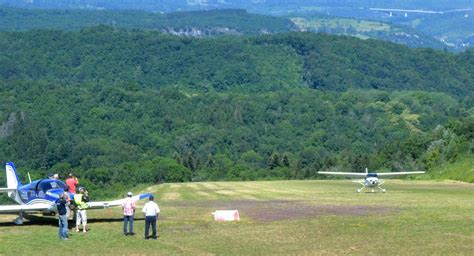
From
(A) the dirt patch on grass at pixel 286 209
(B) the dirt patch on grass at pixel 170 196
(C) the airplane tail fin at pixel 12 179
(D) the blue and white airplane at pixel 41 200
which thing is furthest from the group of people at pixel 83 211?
(B) the dirt patch on grass at pixel 170 196

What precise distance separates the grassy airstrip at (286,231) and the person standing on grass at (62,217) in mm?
373

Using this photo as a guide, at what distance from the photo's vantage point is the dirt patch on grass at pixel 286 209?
162 feet

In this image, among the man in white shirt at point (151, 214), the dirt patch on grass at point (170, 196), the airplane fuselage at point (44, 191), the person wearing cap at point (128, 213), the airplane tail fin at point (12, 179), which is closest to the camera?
the man in white shirt at point (151, 214)

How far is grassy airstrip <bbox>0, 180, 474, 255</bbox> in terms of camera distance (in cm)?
3894

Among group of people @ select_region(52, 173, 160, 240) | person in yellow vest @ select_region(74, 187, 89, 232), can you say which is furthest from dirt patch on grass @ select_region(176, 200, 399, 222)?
person in yellow vest @ select_region(74, 187, 89, 232)

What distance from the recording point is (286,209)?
174ft

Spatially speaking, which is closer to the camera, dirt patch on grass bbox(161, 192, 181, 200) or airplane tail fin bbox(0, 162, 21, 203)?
airplane tail fin bbox(0, 162, 21, 203)

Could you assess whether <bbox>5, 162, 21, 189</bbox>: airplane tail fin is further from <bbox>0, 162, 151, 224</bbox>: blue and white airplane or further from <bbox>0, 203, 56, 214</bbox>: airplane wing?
<bbox>0, 203, 56, 214</bbox>: airplane wing

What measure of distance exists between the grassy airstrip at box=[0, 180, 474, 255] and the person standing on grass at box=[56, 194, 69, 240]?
373mm

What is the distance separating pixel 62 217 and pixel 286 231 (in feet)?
27.2

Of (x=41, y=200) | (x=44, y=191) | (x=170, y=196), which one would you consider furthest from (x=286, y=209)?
(x=170, y=196)

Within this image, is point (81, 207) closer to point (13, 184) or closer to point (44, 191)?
point (44, 191)

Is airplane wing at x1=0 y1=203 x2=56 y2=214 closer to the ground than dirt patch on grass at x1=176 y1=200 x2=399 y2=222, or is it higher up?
higher up

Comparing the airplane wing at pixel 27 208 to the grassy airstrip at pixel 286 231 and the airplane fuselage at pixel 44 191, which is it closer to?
the airplane fuselage at pixel 44 191
